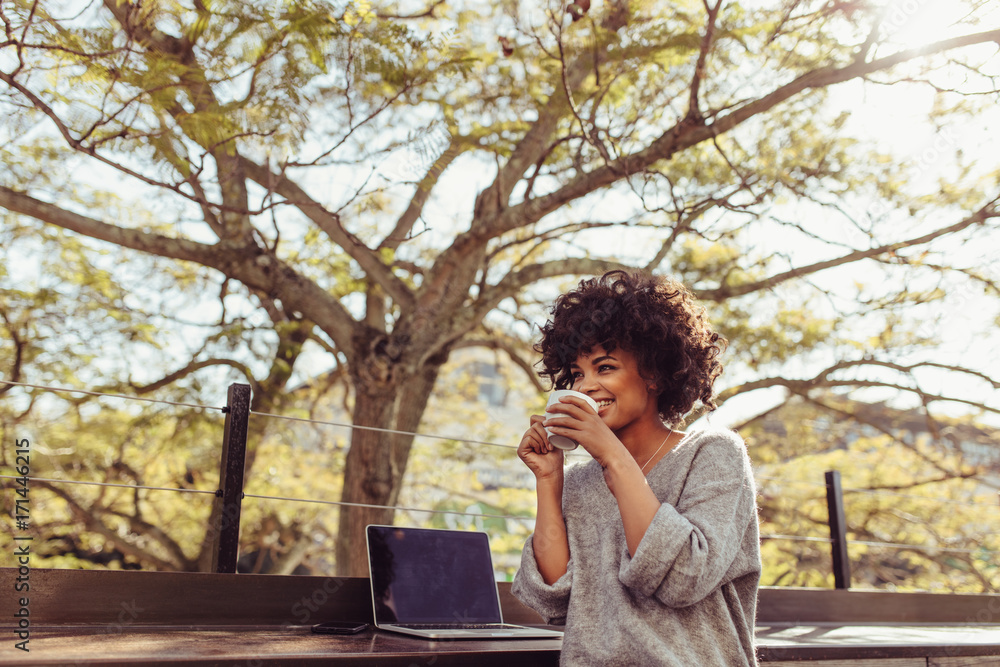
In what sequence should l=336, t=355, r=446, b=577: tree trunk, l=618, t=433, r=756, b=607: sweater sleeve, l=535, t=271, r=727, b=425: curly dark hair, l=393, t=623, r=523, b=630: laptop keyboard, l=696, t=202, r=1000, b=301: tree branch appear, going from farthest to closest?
l=336, t=355, r=446, b=577: tree trunk → l=696, t=202, r=1000, b=301: tree branch → l=393, t=623, r=523, b=630: laptop keyboard → l=535, t=271, r=727, b=425: curly dark hair → l=618, t=433, r=756, b=607: sweater sleeve

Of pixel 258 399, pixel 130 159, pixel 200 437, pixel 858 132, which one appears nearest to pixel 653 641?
pixel 130 159

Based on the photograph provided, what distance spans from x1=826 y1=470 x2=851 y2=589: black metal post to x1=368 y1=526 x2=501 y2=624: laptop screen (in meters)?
1.95

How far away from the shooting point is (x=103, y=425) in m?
7.76

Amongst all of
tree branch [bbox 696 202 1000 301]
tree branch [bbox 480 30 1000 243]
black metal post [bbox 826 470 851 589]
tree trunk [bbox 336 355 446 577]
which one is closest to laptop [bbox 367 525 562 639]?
black metal post [bbox 826 470 851 589]

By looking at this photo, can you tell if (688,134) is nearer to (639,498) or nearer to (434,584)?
(434,584)

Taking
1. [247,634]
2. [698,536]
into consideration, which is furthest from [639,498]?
[247,634]

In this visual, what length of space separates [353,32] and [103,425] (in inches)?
242

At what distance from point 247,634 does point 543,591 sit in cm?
69

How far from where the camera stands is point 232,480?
6.59ft

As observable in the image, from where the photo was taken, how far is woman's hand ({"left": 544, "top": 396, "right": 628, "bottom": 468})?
144 cm

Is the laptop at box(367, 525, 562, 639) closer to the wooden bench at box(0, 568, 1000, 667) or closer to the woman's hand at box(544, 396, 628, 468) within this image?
the wooden bench at box(0, 568, 1000, 667)

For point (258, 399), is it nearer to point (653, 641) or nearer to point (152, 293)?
point (152, 293)

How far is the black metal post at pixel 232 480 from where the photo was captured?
1.95 metres

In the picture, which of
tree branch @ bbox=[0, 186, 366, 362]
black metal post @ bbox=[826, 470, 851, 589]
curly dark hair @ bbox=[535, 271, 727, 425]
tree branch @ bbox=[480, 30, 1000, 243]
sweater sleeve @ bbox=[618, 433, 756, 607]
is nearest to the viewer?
sweater sleeve @ bbox=[618, 433, 756, 607]
